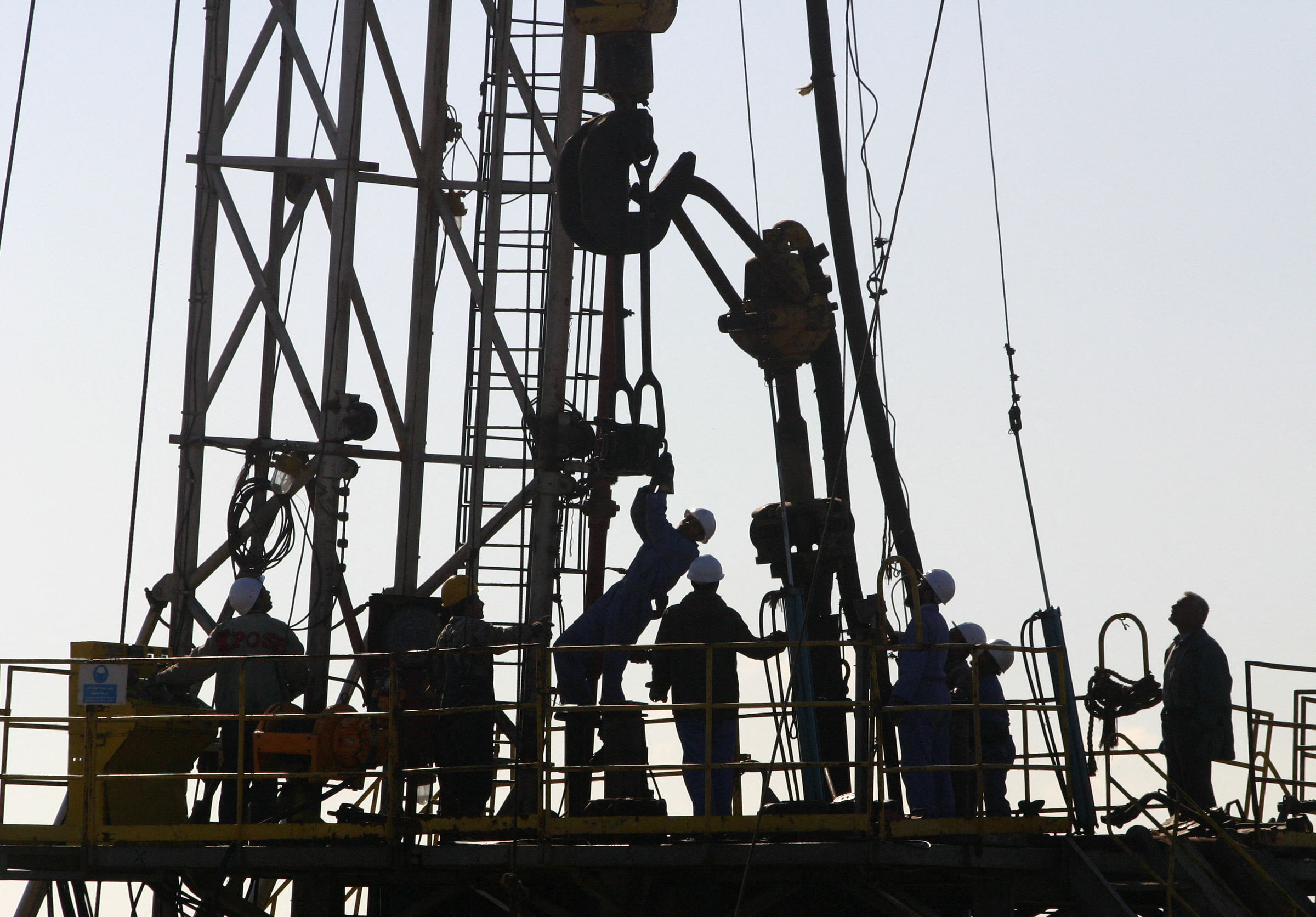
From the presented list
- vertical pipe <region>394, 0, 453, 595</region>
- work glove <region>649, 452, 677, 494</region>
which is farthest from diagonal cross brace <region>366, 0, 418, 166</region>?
work glove <region>649, 452, 677, 494</region>

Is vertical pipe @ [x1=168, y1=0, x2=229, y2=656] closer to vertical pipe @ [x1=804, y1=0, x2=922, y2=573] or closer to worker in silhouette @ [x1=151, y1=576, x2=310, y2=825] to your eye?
worker in silhouette @ [x1=151, y1=576, x2=310, y2=825]

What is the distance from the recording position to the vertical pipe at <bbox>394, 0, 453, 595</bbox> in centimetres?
1623

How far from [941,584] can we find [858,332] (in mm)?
2131

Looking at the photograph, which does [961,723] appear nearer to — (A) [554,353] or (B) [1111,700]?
(B) [1111,700]

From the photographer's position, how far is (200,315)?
15805mm

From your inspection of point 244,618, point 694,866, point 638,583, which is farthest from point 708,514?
point 244,618

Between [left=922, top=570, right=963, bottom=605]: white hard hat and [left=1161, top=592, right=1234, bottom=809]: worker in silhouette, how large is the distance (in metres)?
1.76

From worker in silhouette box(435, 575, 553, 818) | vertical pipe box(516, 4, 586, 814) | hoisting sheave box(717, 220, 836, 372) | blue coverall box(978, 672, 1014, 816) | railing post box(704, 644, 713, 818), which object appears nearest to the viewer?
railing post box(704, 644, 713, 818)

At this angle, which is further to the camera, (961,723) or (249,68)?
(249,68)

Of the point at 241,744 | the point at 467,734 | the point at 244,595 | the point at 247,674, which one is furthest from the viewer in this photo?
the point at 244,595

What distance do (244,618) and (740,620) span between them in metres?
3.34

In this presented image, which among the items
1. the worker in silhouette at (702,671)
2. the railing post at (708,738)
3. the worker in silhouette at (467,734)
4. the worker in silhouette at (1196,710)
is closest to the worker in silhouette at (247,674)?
the worker in silhouette at (467,734)

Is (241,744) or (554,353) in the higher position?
(554,353)

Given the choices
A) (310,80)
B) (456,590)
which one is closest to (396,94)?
(310,80)
